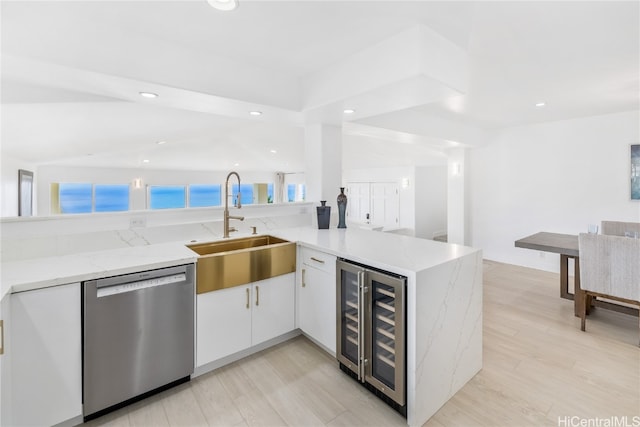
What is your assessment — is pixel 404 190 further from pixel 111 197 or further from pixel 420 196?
pixel 111 197

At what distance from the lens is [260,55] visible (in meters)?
2.20

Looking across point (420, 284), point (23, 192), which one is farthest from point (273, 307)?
point (23, 192)

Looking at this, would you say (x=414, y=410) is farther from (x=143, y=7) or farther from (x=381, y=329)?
(x=143, y=7)

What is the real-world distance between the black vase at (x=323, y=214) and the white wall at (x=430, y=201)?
379cm

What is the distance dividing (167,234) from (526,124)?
17.2ft

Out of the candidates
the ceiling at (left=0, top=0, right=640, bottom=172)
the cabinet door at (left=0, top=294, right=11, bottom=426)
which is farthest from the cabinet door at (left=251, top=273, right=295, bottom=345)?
the ceiling at (left=0, top=0, right=640, bottom=172)

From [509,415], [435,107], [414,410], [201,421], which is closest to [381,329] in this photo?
[414,410]

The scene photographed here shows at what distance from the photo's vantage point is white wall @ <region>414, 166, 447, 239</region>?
20.9 feet

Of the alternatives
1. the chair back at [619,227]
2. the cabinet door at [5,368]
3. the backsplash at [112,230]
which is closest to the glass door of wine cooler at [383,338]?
the backsplash at [112,230]

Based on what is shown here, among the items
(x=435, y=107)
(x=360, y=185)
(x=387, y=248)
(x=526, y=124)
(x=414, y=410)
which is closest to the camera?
(x=414, y=410)

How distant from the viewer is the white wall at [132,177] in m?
7.18

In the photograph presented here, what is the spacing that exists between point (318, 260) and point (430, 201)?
16.9 feet

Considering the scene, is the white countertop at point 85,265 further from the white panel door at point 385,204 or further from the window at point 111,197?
the window at point 111,197

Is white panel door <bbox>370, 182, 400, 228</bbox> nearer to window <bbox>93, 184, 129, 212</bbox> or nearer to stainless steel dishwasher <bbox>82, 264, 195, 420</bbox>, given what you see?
stainless steel dishwasher <bbox>82, 264, 195, 420</bbox>
